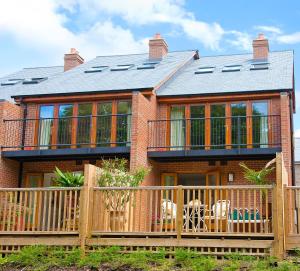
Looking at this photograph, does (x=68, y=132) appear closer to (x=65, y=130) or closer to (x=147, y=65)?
(x=65, y=130)

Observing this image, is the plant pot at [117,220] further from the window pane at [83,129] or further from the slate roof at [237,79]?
the slate roof at [237,79]

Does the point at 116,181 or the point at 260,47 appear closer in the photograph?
the point at 116,181

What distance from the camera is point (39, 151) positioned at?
730 inches

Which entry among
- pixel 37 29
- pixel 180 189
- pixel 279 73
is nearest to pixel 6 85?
pixel 37 29

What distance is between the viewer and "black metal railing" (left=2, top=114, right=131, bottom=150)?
739 inches

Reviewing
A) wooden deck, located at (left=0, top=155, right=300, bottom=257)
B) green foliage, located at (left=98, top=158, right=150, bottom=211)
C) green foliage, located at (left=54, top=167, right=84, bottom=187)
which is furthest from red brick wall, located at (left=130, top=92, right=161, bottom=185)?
wooden deck, located at (left=0, top=155, right=300, bottom=257)

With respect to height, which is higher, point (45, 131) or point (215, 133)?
point (45, 131)

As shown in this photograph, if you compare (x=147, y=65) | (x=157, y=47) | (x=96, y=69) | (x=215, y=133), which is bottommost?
(x=215, y=133)

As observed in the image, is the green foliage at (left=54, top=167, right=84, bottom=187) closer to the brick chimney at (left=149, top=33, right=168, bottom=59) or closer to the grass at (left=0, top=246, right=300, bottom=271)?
the grass at (left=0, top=246, right=300, bottom=271)

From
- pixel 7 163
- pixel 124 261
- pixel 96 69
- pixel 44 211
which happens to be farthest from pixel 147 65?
pixel 124 261

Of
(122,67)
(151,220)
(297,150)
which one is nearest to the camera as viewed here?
(151,220)

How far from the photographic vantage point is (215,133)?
60.5 feet

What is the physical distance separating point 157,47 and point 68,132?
7.31 metres

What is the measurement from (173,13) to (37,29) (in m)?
13.0
